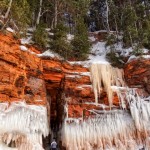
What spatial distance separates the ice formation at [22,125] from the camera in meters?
14.8

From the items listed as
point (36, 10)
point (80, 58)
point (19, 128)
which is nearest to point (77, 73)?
point (80, 58)

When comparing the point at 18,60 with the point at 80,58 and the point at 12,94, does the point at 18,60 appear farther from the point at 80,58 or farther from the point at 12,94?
the point at 80,58

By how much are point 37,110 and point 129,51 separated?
361 inches

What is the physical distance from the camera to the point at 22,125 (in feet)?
50.8

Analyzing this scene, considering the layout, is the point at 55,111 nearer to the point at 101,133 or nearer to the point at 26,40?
the point at 101,133

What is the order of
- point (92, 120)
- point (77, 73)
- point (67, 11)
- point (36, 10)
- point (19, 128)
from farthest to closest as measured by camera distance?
1. point (67, 11)
2. point (36, 10)
3. point (77, 73)
4. point (92, 120)
5. point (19, 128)

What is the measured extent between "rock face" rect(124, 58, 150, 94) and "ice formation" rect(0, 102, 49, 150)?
21.4 ft

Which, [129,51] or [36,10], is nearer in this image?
[129,51]

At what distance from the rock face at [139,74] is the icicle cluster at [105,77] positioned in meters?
0.59

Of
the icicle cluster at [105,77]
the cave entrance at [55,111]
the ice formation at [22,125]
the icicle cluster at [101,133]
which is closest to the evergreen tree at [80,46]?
the icicle cluster at [105,77]

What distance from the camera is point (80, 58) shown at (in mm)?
20953

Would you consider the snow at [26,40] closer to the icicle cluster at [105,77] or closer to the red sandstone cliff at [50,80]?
the red sandstone cliff at [50,80]

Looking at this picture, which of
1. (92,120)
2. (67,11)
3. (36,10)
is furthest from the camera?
(67,11)

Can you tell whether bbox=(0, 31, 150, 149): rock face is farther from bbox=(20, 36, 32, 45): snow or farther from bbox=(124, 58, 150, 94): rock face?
bbox=(20, 36, 32, 45): snow
